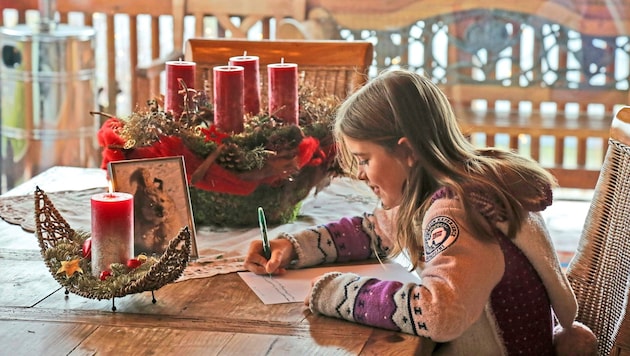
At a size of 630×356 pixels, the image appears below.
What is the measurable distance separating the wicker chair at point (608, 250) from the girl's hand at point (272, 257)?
541mm

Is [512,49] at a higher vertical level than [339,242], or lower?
higher

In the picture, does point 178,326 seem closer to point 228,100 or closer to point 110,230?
point 110,230

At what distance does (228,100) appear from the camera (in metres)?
2.00

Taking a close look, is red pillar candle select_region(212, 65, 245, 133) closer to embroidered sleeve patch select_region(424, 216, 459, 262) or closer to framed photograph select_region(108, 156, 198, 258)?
framed photograph select_region(108, 156, 198, 258)

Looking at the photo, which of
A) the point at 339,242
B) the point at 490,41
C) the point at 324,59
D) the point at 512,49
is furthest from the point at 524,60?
the point at 339,242

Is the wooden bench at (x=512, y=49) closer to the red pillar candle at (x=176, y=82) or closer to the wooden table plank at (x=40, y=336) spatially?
the red pillar candle at (x=176, y=82)

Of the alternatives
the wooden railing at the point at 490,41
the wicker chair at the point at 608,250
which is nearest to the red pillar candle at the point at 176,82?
the wicker chair at the point at 608,250

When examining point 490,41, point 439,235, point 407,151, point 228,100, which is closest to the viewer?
point 439,235

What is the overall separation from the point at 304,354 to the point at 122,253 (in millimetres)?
365

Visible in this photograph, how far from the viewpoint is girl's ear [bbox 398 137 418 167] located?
63.9 inches

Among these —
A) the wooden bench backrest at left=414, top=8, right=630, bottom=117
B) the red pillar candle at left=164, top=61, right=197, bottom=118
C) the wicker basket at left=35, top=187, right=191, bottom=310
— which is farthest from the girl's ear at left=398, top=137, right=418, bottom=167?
the wooden bench backrest at left=414, top=8, right=630, bottom=117

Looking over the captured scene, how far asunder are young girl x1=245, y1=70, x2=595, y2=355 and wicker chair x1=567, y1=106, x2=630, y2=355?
10 centimetres

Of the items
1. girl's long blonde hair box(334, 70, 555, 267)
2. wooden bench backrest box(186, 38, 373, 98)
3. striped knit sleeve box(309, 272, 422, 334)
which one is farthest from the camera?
wooden bench backrest box(186, 38, 373, 98)

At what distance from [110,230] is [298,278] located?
34 centimetres
